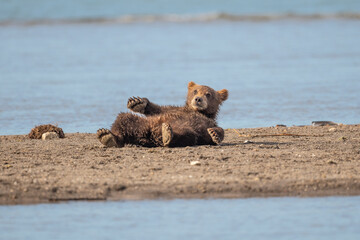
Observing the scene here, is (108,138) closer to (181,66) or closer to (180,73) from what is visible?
(180,73)

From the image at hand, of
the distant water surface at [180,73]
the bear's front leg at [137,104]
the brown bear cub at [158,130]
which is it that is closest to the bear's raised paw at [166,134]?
the brown bear cub at [158,130]

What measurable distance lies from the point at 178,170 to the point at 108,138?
1.42 meters

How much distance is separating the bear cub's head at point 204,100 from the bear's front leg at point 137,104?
1.99ft

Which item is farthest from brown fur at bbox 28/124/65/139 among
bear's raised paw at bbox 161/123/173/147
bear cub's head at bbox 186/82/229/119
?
bear's raised paw at bbox 161/123/173/147

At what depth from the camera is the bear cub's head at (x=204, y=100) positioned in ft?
29.3

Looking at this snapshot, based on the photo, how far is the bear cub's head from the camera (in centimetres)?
894

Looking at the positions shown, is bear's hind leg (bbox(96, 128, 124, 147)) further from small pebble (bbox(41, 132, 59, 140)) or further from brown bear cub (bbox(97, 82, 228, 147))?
small pebble (bbox(41, 132, 59, 140))

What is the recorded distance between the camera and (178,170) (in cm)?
715

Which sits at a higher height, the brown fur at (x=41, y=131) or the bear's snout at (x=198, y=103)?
the bear's snout at (x=198, y=103)

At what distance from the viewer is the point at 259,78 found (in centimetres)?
1614

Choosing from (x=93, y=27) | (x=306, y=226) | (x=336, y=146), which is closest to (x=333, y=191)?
(x=306, y=226)

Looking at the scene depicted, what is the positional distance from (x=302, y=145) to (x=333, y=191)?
213 centimetres

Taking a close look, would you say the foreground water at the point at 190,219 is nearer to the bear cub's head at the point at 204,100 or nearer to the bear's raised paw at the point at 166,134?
the bear's raised paw at the point at 166,134

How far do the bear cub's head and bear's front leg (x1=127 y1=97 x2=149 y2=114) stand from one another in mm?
606
